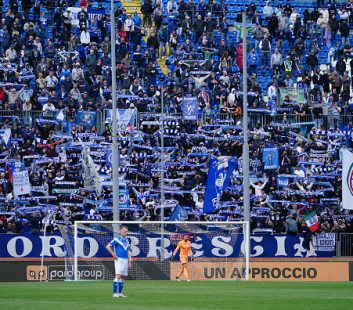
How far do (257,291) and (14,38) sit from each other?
79.6 feet

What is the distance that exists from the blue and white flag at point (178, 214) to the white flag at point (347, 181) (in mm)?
6264

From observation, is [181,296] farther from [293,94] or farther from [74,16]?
[74,16]

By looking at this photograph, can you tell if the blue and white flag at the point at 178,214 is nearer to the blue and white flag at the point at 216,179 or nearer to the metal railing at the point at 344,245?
the blue and white flag at the point at 216,179

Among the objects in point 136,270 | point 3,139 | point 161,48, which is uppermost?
point 161,48

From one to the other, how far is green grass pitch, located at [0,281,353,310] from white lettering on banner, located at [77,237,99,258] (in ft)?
9.59

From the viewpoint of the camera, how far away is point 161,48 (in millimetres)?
60531

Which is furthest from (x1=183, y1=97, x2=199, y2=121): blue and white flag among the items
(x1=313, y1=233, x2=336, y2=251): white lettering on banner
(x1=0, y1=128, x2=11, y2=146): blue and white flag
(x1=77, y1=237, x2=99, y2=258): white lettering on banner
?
(x1=77, y1=237, x2=99, y2=258): white lettering on banner

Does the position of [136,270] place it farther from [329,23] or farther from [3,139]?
[329,23]

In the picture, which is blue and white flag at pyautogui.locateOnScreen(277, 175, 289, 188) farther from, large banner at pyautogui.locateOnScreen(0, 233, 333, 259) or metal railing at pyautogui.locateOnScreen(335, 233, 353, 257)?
metal railing at pyautogui.locateOnScreen(335, 233, 353, 257)

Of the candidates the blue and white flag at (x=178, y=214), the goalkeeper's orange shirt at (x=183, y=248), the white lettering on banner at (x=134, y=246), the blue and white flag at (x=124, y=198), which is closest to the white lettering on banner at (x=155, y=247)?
the white lettering on banner at (x=134, y=246)

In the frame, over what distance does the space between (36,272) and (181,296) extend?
1280 centimetres

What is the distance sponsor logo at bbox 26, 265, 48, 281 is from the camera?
4438 cm

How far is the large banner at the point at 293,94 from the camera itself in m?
57.8

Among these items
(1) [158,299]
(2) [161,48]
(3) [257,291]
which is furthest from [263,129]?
(1) [158,299]
